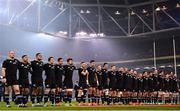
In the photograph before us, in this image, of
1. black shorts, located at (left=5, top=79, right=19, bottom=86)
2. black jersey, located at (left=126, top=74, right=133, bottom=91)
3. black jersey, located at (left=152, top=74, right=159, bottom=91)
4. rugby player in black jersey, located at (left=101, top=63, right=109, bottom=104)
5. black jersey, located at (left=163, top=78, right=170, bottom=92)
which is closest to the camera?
black shorts, located at (left=5, top=79, right=19, bottom=86)

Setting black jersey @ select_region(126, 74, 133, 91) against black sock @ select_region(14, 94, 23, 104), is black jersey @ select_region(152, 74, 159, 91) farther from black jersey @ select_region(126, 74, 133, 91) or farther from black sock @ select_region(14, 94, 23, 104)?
black sock @ select_region(14, 94, 23, 104)

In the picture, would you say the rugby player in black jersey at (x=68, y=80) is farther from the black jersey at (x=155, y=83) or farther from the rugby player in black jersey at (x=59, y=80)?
the black jersey at (x=155, y=83)

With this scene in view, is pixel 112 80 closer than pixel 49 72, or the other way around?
pixel 49 72

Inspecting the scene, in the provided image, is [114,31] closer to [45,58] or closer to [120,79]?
[45,58]

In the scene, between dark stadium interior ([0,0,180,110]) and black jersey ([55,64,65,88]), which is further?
dark stadium interior ([0,0,180,110])

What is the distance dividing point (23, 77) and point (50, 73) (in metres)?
1.15

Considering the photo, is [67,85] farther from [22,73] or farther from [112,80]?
[112,80]

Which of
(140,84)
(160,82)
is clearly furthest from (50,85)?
(160,82)

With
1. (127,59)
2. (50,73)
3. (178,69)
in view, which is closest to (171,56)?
(178,69)

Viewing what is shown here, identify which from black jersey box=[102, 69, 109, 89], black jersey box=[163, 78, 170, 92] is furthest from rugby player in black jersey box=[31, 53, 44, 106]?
black jersey box=[163, 78, 170, 92]

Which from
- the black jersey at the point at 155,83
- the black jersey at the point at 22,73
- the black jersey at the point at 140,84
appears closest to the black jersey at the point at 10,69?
the black jersey at the point at 22,73

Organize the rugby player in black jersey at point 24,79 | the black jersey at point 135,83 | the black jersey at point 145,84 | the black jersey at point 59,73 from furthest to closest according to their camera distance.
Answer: the black jersey at point 145,84 < the black jersey at point 135,83 < the black jersey at point 59,73 < the rugby player in black jersey at point 24,79

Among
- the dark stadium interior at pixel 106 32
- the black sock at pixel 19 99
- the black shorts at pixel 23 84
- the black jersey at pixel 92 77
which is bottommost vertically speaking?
the black sock at pixel 19 99

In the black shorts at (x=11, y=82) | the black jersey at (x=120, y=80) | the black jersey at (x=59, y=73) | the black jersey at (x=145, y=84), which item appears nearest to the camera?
the black shorts at (x=11, y=82)
